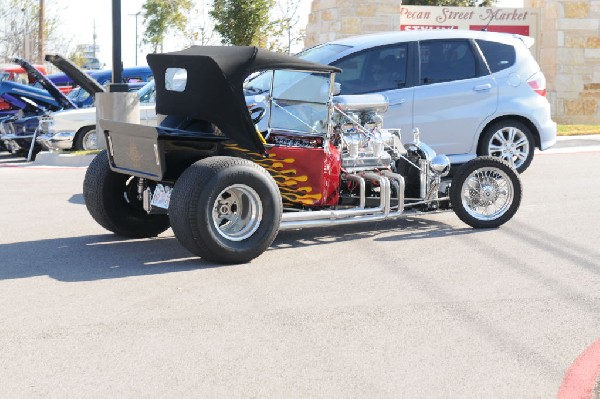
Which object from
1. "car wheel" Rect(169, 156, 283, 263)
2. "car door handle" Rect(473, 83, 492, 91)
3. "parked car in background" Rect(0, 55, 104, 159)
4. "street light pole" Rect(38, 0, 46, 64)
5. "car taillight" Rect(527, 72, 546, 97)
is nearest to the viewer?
"car wheel" Rect(169, 156, 283, 263)

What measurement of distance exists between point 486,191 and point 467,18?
609 inches

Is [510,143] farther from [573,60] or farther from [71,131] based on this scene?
[573,60]

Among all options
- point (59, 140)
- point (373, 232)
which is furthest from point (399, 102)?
point (59, 140)

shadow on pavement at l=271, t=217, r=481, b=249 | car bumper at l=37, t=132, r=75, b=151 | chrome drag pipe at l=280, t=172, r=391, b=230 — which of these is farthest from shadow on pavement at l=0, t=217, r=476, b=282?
car bumper at l=37, t=132, r=75, b=151

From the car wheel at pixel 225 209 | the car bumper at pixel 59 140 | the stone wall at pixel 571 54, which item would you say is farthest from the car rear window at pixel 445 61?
the stone wall at pixel 571 54

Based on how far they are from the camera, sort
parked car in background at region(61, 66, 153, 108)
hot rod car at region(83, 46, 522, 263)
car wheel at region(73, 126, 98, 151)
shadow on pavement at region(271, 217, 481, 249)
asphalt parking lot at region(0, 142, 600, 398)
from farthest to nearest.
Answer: parked car in background at region(61, 66, 153, 108)
car wheel at region(73, 126, 98, 151)
shadow on pavement at region(271, 217, 481, 249)
hot rod car at region(83, 46, 522, 263)
asphalt parking lot at region(0, 142, 600, 398)

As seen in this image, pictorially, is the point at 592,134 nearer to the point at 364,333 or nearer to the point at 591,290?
the point at 591,290

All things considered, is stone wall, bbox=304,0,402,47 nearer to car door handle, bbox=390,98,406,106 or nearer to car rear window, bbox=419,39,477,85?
car rear window, bbox=419,39,477,85

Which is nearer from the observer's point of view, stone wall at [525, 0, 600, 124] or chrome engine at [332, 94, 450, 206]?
chrome engine at [332, 94, 450, 206]

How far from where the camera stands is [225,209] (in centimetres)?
736

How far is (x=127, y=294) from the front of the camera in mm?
6410

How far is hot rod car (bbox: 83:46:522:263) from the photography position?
285 inches

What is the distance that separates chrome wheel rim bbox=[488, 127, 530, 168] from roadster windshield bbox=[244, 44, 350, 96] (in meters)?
2.26

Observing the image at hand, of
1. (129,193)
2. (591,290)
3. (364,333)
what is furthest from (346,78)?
(364,333)
